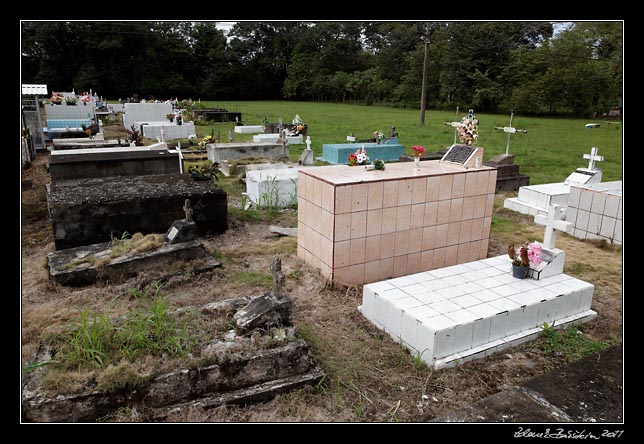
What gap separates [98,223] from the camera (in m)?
7.05

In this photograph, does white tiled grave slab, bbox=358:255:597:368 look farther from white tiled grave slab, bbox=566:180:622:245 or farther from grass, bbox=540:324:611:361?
white tiled grave slab, bbox=566:180:622:245

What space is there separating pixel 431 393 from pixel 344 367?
0.79 m

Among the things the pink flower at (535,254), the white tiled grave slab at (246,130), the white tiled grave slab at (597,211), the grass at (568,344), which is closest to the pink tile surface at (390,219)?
the pink flower at (535,254)

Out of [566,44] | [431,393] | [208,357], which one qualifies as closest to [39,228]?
[208,357]

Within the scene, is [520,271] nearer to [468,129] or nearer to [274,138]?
[468,129]

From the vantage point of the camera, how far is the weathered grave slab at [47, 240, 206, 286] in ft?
19.0

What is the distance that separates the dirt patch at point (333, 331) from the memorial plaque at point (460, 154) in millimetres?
1687

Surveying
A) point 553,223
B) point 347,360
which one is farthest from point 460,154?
point 347,360

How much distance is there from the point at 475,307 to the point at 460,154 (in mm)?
2959

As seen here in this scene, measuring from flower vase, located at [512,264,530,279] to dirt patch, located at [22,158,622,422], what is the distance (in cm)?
86

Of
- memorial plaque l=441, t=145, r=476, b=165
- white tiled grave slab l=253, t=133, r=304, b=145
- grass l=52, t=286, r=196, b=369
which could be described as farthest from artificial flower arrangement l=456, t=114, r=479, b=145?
white tiled grave slab l=253, t=133, r=304, b=145

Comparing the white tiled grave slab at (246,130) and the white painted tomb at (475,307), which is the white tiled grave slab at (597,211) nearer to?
the white painted tomb at (475,307)

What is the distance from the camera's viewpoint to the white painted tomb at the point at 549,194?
949 cm

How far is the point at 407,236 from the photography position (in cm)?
635
